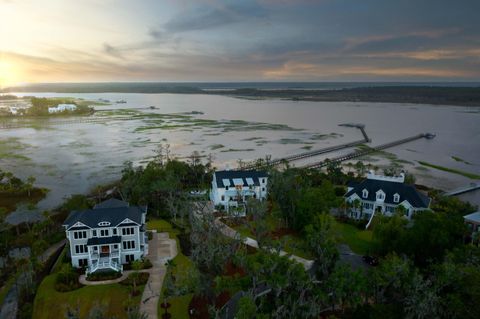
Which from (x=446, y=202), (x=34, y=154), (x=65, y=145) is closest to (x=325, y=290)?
(x=446, y=202)

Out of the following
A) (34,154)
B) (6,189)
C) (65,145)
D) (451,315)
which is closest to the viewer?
(451,315)

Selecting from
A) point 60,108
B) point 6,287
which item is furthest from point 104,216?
point 60,108

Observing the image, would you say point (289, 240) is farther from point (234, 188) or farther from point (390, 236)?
point (234, 188)

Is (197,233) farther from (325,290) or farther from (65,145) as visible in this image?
(65,145)

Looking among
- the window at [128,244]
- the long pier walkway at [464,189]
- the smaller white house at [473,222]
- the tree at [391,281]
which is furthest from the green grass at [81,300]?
the long pier walkway at [464,189]

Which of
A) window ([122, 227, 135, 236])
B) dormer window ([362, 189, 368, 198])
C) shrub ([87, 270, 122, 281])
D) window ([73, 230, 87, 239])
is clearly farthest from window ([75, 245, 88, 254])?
dormer window ([362, 189, 368, 198])

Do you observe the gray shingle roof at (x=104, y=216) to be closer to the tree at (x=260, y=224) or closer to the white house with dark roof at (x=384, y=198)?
the tree at (x=260, y=224)
